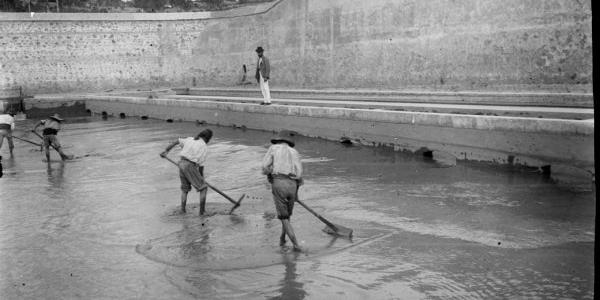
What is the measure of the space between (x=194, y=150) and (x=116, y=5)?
28071 mm

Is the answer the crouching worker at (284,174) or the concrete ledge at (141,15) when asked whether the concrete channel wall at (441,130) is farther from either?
the concrete ledge at (141,15)

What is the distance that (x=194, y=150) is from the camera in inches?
320

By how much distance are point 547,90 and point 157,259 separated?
40.7 feet

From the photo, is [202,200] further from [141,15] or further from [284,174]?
[141,15]

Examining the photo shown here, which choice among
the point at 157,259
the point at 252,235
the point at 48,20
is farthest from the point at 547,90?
the point at 48,20

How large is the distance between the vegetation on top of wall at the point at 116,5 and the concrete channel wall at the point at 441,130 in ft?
48.1

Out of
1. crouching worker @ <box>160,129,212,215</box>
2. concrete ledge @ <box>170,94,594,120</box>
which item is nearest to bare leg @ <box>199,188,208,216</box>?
crouching worker @ <box>160,129,212,215</box>

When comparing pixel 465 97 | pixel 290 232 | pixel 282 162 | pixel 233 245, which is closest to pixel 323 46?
pixel 465 97

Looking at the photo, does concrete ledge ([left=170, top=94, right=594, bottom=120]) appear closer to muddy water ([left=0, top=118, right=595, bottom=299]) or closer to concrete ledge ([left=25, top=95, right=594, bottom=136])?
concrete ledge ([left=25, top=95, right=594, bottom=136])

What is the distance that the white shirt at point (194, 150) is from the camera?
26.5 feet

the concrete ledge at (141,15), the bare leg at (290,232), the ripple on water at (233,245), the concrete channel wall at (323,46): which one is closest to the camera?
the ripple on water at (233,245)

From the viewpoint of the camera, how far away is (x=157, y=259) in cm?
642

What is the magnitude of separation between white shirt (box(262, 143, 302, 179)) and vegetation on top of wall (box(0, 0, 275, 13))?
25.3 meters

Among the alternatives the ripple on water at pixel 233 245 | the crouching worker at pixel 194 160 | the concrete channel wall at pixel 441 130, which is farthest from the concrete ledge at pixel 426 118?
the crouching worker at pixel 194 160
